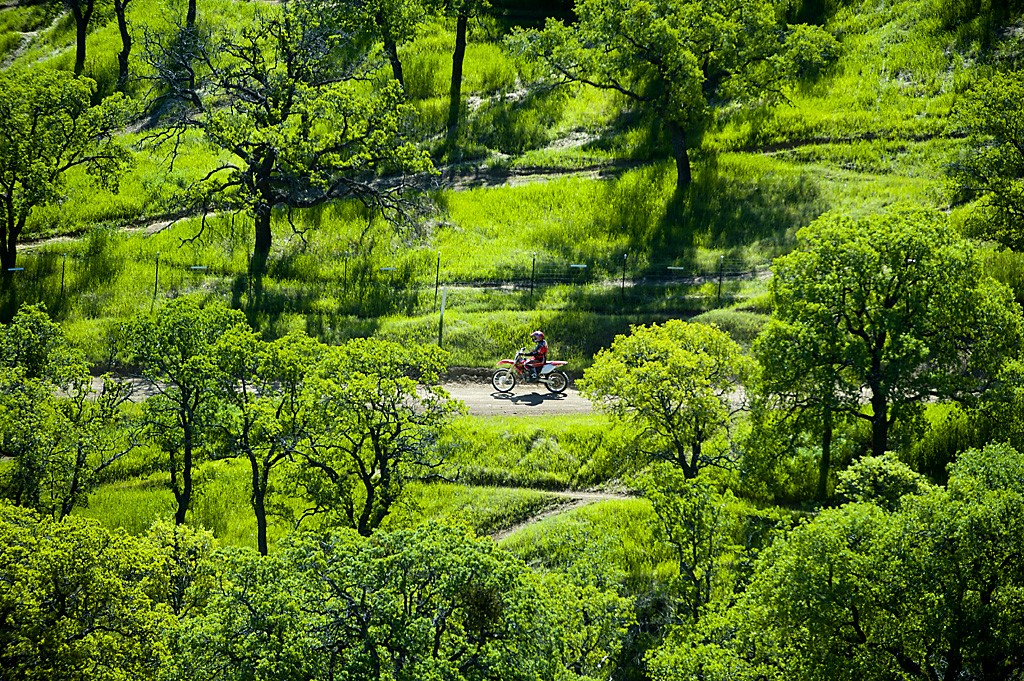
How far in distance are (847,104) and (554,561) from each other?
118ft

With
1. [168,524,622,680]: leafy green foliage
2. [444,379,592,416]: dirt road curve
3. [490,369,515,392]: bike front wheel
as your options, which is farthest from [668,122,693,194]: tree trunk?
[168,524,622,680]: leafy green foliage

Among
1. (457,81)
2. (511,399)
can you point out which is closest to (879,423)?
(511,399)

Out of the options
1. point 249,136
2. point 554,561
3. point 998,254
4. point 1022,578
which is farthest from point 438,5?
point 1022,578

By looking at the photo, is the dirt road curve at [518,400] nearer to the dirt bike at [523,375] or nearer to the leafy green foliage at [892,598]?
the dirt bike at [523,375]

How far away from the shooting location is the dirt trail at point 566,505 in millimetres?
45125

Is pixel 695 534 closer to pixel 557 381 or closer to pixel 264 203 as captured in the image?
pixel 557 381

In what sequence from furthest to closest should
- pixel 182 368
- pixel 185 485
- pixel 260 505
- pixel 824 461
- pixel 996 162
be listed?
pixel 996 162
pixel 824 461
pixel 185 485
pixel 182 368
pixel 260 505

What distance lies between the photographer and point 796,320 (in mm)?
43406

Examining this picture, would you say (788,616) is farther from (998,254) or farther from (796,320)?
(998,254)

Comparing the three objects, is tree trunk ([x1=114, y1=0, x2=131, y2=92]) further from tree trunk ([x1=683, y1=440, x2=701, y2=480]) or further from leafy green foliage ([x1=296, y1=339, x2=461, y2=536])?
tree trunk ([x1=683, y1=440, x2=701, y2=480])

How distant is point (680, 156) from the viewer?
62500mm

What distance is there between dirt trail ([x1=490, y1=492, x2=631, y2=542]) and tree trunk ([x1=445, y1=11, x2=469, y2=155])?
29.1 metres

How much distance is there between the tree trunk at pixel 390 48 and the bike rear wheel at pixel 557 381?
77.9 feet

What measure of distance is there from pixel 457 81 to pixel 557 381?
1111 inches
